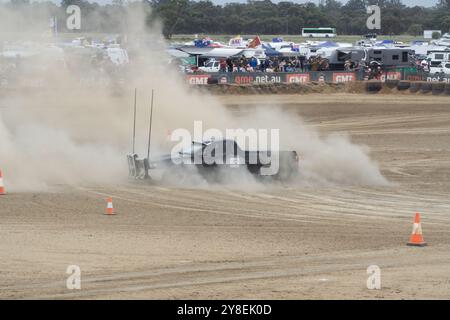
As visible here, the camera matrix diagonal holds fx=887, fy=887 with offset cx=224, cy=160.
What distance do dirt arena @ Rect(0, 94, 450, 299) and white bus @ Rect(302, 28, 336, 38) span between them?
67435 mm

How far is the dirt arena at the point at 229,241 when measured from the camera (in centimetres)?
1003

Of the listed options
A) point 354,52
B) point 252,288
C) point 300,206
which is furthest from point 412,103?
point 252,288

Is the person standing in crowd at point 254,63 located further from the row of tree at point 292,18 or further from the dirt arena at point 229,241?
the dirt arena at point 229,241

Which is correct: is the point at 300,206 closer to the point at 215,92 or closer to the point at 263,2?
the point at 215,92

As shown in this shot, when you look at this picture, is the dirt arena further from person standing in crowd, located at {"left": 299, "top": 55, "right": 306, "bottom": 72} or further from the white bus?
the white bus

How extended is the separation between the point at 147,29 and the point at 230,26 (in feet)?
187

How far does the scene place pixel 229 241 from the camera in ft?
42.0

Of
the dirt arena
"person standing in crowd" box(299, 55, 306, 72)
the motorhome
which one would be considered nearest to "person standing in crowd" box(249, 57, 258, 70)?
"person standing in crowd" box(299, 55, 306, 72)

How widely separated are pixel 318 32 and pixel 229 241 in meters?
78.7

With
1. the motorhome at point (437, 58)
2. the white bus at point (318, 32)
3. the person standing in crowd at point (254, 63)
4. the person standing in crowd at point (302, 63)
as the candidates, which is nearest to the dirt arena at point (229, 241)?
the person standing in crowd at point (254, 63)

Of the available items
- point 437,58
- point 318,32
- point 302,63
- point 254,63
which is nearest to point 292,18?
point 318,32

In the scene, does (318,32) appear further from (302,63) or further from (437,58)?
(302,63)

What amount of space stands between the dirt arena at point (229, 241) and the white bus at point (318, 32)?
221 feet

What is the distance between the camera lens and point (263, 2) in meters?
99.9
